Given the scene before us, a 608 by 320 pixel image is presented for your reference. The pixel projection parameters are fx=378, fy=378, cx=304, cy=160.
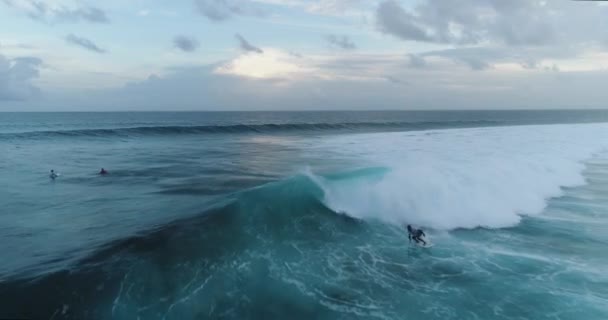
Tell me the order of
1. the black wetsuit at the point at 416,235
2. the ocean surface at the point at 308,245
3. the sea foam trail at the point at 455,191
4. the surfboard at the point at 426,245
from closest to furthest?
1. the ocean surface at the point at 308,245
2. the surfboard at the point at 426,245
3. the black wetsuit at the point at 416,235
4. the sea foam trail at the point at 455,191

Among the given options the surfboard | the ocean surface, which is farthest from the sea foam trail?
the surfboard

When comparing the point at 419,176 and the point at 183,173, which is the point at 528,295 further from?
the point at 183,173

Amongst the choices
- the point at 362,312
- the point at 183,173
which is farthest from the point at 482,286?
the point at 183,173

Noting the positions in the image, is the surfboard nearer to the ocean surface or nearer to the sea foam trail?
the ocean surface

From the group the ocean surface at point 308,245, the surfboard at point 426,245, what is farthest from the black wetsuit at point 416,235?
the ocean surface at point 308,245

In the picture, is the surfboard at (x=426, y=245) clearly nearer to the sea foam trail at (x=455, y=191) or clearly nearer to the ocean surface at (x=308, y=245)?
the ocean surface at (x=308, y=245)

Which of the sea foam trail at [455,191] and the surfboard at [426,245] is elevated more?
the sea foam trail at [455,191]

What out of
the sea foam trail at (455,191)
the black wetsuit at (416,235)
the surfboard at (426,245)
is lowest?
the surfboard at (426,245)

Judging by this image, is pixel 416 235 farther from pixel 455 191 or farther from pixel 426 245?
pixel 455 191
